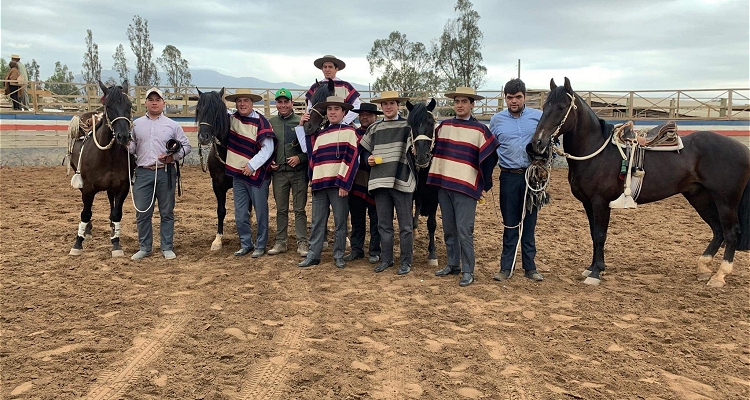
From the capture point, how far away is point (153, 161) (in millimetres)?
6031

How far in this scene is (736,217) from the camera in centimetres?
560

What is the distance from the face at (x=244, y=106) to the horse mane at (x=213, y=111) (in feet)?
0.61

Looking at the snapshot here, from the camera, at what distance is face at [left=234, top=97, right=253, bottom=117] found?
6.25m

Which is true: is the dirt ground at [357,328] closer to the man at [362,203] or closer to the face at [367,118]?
the man at [362,203]

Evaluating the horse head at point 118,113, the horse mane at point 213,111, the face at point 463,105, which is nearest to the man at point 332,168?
the horse mane at point 213,111

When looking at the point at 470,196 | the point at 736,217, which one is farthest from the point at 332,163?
the point at 736,217

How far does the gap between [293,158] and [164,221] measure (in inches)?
71.4

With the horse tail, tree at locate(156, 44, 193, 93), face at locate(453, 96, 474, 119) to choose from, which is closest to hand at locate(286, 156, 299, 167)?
face at locate(453, 96, 474, 119)

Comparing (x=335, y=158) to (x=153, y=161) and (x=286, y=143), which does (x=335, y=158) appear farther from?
(x=153, y=161)

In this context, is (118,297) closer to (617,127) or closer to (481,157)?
(481,157)

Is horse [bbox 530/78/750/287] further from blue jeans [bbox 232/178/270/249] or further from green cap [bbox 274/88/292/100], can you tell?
blue jeans [bbox 232/178/270/249]

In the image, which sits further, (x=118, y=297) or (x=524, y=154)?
(x=524, y=154)

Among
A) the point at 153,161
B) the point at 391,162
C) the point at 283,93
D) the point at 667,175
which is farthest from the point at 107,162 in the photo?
the point at 667,175

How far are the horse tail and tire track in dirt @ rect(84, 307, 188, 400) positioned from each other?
5.90 metres
